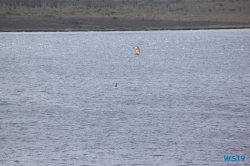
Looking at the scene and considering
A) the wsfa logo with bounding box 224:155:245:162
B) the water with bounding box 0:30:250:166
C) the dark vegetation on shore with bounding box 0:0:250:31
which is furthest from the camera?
the dark vegetation on shore with bounding box 0:0:250:31

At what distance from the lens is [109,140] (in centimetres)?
4188

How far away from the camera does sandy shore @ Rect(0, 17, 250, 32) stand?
16962 centimetres

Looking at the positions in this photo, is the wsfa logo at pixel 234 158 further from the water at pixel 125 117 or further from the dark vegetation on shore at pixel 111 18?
the dark vegetation on shore at pixel 111 18

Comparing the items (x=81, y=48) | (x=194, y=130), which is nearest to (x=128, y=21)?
(x=81, y=48)

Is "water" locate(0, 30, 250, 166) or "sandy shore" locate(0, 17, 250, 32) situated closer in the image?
"water" locate(0, 30, 250, 166)

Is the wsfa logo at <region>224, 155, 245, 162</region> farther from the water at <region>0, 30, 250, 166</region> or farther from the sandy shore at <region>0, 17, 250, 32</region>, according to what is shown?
the sandy shore at <region>0, 17, 250, 32</region>

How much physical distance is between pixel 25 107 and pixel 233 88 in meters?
21.9

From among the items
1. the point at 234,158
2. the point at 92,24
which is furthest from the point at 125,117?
the point at 92,24

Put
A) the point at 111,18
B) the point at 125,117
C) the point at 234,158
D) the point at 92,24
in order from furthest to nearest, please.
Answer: the point at 111,18 < the point at 92,24 < the point at 125,117 < the point at 234,158

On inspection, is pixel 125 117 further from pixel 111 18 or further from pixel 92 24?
pixel 111 18

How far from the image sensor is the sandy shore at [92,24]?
Answer: 16962cm

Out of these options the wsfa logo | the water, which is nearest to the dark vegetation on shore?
the water

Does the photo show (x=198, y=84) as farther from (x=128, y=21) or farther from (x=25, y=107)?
(x=128, y=21)

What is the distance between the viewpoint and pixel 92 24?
170 meters
